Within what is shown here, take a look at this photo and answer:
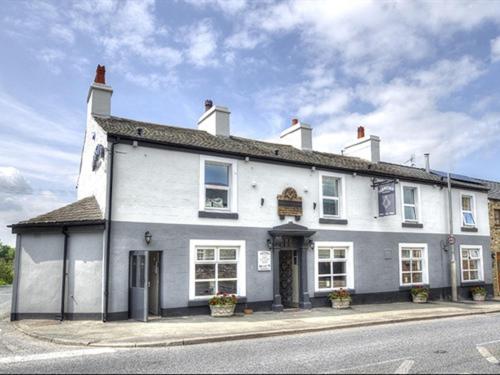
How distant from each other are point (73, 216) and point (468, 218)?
63.0 ft

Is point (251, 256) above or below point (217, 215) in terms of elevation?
below

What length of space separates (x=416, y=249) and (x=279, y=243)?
25.8ft

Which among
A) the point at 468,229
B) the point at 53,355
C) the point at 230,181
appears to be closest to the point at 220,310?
the point at 230,181

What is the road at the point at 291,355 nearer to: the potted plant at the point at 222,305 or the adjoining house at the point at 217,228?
the adjoining house at the point at 217,228

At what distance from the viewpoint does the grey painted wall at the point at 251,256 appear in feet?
46.1

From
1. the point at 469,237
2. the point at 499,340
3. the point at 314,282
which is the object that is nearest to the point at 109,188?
the point at 314,282

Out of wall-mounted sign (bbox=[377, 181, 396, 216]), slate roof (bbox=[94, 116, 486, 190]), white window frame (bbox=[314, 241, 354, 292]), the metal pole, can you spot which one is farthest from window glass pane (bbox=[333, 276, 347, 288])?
the metal pole

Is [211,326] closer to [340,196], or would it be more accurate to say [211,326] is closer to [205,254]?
[205,254]

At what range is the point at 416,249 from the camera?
69.9 ft

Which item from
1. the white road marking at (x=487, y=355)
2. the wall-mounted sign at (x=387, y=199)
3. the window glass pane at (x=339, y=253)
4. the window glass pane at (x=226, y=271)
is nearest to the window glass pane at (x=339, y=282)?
the window glass pane at (x=339, y=253)

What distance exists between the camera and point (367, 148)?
2330 centimetres

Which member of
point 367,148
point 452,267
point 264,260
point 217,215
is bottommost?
point 452,267

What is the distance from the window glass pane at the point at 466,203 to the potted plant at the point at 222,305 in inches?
580

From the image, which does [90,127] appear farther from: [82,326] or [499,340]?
[499,340]
